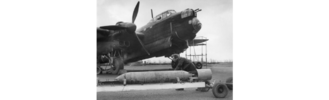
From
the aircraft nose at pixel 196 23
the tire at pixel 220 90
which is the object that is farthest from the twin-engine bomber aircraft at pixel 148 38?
the tire at pixel 220 90

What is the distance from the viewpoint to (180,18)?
11.1 metres

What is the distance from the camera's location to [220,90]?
224 inches

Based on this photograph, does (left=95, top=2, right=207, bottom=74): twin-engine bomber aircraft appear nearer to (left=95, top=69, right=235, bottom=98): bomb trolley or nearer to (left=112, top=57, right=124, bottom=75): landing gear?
(left=112, top=57, right=124, bottom=75): landing gear

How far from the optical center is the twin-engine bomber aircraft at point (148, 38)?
11.2 metres

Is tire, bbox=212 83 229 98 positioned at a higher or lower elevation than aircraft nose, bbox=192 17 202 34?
lower

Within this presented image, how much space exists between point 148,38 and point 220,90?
7.71 meters

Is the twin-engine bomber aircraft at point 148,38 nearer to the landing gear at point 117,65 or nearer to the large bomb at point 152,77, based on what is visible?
the landing gear at point 117,65

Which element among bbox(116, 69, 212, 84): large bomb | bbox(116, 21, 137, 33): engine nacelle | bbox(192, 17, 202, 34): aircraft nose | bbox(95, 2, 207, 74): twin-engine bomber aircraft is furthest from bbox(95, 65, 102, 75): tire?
bbox(116, 69, 212, 84): large bomb

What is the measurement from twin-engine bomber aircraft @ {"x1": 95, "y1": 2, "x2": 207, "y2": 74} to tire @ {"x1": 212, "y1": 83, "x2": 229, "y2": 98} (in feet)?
17.8

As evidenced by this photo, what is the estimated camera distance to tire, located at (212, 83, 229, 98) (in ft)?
18.3

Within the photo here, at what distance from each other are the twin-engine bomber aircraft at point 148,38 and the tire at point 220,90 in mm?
5417
